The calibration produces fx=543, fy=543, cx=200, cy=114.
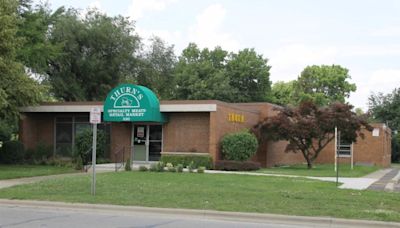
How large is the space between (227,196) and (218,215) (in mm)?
2578

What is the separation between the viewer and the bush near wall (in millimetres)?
28250

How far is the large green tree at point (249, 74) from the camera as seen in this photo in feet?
218

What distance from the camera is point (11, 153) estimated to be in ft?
104

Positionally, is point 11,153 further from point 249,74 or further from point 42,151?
point 249,74

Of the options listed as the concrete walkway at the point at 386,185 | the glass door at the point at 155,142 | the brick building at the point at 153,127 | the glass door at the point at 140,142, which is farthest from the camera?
the glass door at the point at 140,142

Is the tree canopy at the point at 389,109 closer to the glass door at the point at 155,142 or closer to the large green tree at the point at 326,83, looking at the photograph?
the large green tree at the point at 326,83

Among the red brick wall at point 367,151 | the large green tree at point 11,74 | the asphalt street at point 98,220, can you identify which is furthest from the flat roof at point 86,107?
the red brick wall at point 367,151

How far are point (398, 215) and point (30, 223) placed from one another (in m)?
8.04

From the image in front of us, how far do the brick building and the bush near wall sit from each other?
21.4 inches

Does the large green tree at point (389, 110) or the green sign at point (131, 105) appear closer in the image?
the green sign at point (131, 105)

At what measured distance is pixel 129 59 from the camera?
4494 cm

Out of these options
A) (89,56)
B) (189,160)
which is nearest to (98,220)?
(189,160)

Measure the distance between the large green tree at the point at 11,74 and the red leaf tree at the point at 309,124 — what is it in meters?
13.3

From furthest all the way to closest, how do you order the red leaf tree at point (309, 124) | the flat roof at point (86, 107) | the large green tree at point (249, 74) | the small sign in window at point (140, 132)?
the large green tree at point (249, 74) → the small sign in window at point (140, 132) → the red leaf tree at point (309, 124) → the flat roof at point (86, 107)
